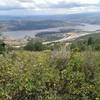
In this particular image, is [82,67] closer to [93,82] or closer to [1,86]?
[93,82]

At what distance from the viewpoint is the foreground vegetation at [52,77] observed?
623cm

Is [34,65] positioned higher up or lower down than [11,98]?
higher up

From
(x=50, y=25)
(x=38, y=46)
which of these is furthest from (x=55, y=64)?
(x=50, y=25)

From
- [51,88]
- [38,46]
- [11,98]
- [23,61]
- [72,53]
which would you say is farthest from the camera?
[38,46]

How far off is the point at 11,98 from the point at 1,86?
326mm

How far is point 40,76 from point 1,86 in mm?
886

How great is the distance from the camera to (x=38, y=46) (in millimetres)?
26641

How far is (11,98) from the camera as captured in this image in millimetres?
6090

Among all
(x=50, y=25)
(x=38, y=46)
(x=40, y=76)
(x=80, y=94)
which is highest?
(x=40, y=76)

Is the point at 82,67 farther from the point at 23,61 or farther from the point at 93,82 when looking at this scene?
the point at 23,61

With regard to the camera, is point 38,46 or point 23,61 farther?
Answer: point 38,46

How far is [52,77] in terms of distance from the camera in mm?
6691

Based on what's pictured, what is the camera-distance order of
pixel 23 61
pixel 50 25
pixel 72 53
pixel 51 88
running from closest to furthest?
pixel 51 88
pixel 23 61
pixel 72 53
pixel 50 25

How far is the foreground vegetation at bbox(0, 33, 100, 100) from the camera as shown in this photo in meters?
6.23
